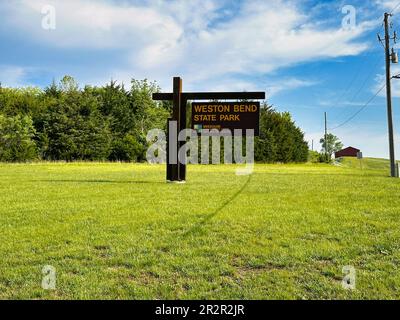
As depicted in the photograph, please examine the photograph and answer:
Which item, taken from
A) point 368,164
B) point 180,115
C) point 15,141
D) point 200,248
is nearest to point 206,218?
point 200,248

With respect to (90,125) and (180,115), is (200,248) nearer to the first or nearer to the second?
(180,115)

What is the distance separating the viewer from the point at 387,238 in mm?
5516

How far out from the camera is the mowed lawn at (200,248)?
12.3 ft

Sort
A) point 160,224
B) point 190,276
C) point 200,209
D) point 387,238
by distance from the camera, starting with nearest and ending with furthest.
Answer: point 190,276 < point 387,238 < point 160,224 < point 200,209

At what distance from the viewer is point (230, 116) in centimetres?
1380

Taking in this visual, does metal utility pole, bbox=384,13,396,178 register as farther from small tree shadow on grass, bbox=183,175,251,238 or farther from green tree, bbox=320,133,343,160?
green tree, bbox=320,133,343,160

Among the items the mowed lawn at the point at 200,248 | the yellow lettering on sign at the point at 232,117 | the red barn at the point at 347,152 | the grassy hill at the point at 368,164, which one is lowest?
the mowed lawn at the point at 200,248

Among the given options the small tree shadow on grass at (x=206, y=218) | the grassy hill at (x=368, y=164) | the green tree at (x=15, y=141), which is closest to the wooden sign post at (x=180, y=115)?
the small tree shadow on grass at (x=206, y=218)

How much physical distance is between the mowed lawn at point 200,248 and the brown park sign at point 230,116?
207 inches

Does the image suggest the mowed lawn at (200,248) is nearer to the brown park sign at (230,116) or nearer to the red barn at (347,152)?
the brown park sign at (230,116)

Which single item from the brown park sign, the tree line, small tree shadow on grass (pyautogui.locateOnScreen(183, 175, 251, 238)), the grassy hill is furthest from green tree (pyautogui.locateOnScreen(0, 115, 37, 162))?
the grassy hill
